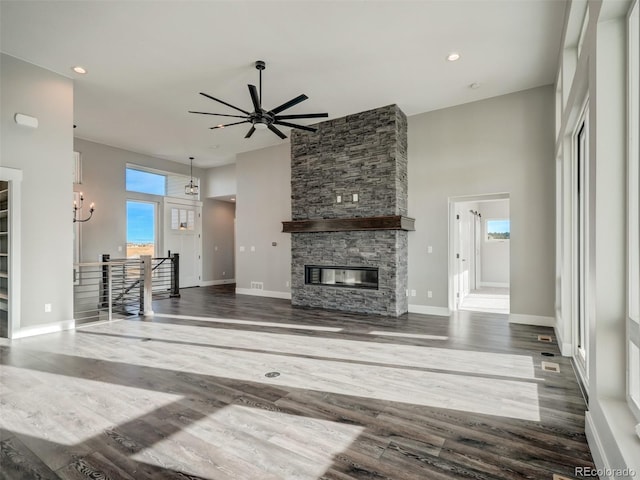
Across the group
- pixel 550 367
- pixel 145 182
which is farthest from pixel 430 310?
pixel 145 182

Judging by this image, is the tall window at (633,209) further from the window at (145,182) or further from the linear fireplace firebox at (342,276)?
the window at (145,182)

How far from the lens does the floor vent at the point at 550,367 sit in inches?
130

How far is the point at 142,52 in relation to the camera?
434cm

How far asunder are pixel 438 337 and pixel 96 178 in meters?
8.10

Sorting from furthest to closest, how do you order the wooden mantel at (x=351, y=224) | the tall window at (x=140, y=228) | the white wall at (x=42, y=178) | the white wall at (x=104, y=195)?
the tall window at (x=140, y=228) < the white wall at (x=104, y=195) < the wooden mantel at (x=351, y=224) < the white wall at (x=42, y=178)

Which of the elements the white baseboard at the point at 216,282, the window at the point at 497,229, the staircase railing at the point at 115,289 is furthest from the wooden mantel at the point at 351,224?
the window at the point at 497,229

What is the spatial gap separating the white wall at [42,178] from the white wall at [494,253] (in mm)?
10193

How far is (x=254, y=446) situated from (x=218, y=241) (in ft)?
31.8

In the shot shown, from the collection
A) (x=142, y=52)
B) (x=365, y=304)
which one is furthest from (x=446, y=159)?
(x=142, y=52)

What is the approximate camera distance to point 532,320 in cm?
529

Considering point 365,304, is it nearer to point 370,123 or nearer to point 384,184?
point 384,184

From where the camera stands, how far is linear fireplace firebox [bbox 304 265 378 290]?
6.32 meters
